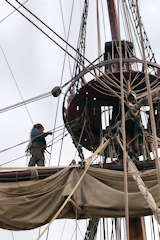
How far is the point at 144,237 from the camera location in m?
5.06

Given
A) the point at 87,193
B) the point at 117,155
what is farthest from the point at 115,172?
the point at 117,155

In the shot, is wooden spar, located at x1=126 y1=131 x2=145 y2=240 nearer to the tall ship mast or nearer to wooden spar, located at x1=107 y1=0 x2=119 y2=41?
the tall ship mast

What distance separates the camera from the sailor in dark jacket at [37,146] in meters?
5.89

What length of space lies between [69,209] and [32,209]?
0.43m

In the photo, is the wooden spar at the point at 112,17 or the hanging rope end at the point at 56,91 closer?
the hanging rope end at the point at 56,91

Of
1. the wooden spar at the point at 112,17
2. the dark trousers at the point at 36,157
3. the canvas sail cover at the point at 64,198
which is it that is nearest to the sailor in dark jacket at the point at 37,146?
the dark trousers at the point at 36,157

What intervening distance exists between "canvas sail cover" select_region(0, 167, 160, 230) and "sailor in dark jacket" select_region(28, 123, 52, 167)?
81 cm

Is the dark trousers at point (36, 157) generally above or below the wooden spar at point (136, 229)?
above

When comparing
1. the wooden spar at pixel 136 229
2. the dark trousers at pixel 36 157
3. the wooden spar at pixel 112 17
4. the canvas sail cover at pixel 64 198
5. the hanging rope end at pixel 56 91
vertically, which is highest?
the wooden spar at pixel 112 17

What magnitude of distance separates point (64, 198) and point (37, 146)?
1348 mm

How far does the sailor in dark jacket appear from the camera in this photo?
232 inches

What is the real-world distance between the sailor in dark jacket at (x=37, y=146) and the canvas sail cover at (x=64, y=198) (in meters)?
0.81

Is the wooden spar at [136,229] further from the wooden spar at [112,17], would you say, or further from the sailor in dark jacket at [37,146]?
the wooden spar at [112,17]

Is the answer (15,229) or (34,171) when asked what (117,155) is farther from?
(15,229)
